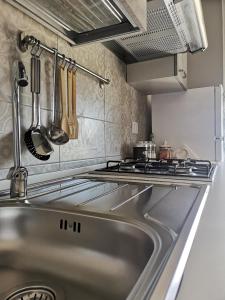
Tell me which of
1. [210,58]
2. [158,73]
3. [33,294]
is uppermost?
[210,58]

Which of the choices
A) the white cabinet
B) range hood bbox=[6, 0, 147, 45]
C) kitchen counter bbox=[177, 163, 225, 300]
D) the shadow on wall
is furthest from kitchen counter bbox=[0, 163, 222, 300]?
the white cabinet

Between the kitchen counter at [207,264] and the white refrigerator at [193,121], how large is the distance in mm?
1468

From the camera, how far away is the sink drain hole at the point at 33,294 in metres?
0.49

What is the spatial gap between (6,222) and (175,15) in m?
1.07

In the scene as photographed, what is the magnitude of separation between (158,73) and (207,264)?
1.45m

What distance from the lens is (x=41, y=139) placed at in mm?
856

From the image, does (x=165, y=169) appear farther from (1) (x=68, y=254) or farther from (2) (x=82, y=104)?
(1) (x=68, y=254)

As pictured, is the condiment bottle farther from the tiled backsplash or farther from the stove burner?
the stove burner

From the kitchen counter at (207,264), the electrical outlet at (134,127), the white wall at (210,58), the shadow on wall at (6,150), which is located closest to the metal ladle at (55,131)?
the shadow on wall at (6,150)

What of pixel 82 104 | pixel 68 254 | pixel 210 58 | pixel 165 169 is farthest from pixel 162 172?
pixel 210 58

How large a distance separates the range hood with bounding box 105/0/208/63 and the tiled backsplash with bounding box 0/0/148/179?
0.50 ft

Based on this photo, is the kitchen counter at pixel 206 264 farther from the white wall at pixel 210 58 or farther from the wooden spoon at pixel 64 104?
the white wall at pixel 210 58

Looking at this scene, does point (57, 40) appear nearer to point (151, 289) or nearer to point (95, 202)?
point (95, 202)

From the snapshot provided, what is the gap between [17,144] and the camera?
73 centimetres
